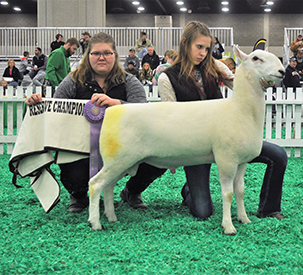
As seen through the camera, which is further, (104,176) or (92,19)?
(92,19)

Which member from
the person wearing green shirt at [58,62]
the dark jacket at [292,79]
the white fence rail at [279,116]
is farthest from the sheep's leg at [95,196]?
the dark jacket at [292,79]

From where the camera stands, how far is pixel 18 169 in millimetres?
3463

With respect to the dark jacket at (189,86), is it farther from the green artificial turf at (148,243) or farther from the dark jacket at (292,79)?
the dark jacket at (292,79)

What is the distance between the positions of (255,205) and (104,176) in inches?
65.1

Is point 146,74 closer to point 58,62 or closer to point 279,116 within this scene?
point 58,62

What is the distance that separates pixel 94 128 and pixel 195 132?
871 millimetres

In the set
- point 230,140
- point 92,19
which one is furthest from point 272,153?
point 92,19

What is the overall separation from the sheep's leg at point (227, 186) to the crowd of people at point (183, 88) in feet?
1.50

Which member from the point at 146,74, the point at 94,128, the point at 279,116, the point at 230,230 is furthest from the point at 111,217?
the point at 146,74

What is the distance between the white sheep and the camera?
291 cm

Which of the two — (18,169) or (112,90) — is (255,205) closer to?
(112,90)

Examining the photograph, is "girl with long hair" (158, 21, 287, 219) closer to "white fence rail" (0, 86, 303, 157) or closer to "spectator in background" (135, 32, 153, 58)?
"white fence rail" (0, 86, 303, 157)

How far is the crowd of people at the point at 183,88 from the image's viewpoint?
341 cm

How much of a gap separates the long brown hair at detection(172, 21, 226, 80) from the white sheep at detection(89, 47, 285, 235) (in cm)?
57
